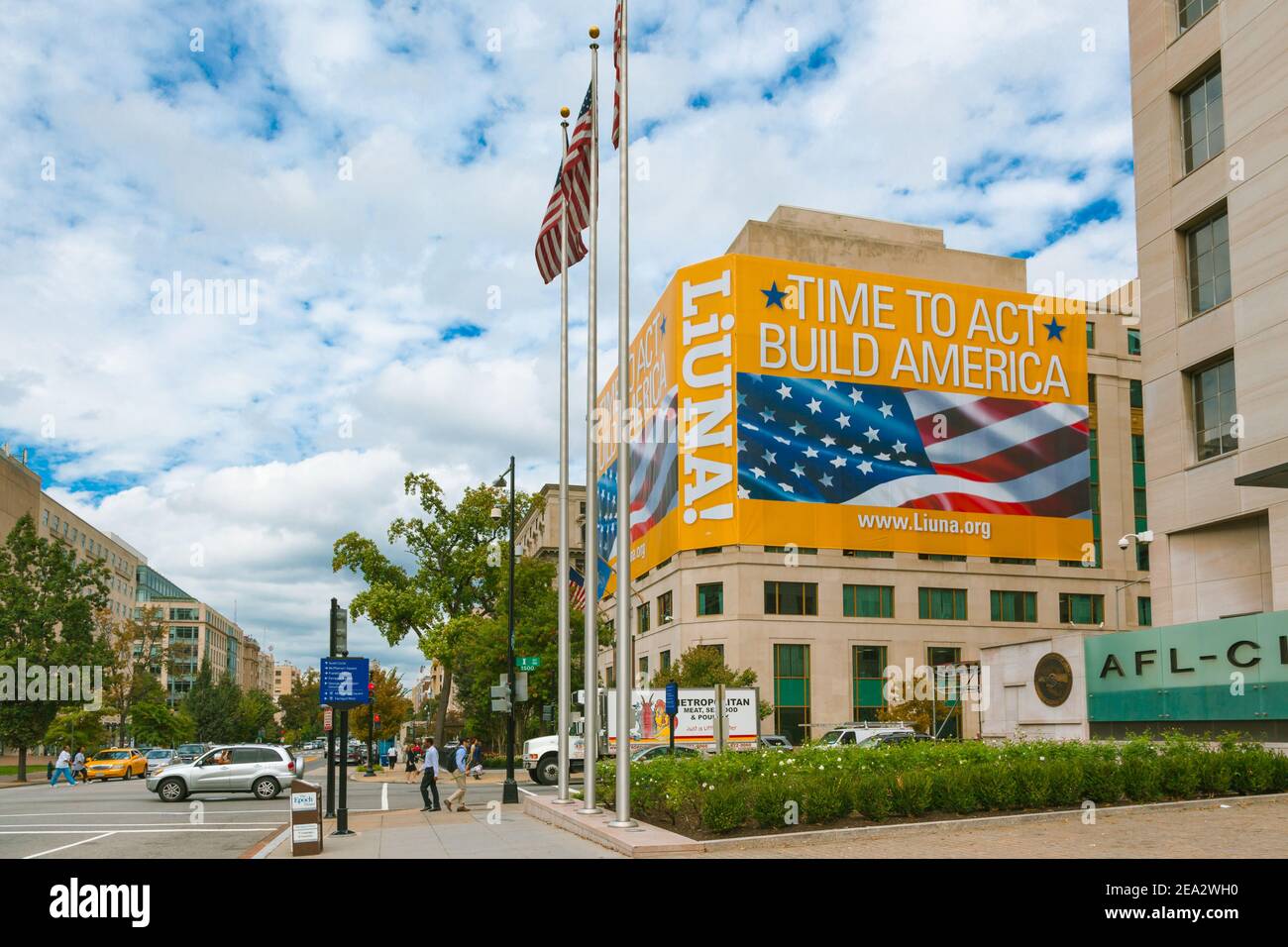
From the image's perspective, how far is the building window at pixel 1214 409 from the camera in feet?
110

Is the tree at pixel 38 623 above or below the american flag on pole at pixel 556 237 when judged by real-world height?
below

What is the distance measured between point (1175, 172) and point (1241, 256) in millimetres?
4783

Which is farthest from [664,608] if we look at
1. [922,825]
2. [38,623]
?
[922,825]

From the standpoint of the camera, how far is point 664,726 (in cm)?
4034

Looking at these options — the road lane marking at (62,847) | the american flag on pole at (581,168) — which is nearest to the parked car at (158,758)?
the road lane marking at (62,847)

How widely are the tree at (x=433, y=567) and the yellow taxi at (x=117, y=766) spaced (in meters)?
13.1

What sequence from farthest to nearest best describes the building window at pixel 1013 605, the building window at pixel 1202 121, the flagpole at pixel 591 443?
the building window at pixel 1013 605 < the building window at pixel 1202 121 < the flagpole at pixel 591 443

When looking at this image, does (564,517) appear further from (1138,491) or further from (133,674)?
(133,674)

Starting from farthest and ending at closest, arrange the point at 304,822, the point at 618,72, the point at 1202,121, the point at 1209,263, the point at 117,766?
1. the point at 117,766
2. the point at 1202,121
3. the point at 1209,263
4. the point at 618,72
5. the point at 304,822

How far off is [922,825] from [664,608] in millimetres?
55887

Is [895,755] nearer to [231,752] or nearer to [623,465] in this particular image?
[623,465]

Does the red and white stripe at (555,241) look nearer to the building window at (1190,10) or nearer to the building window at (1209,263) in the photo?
the building window at (1209,263)

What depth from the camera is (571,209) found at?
71.8ft
